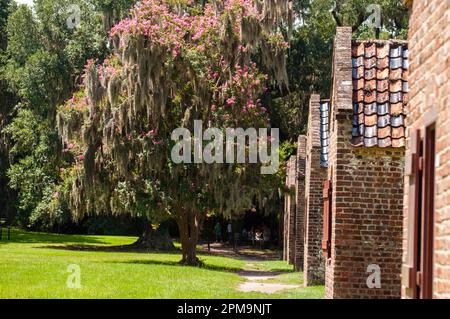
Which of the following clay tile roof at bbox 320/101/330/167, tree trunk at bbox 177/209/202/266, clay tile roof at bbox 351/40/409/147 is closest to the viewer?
clay tile roof at bbox 351/40/409/147

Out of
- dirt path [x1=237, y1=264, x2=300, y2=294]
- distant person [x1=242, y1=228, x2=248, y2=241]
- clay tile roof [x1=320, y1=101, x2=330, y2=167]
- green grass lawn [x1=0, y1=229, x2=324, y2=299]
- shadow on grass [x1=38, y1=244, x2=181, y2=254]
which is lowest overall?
distant person [x1=242, y1=228, x2=248, y2=241]

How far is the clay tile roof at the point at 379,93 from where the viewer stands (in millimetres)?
14383

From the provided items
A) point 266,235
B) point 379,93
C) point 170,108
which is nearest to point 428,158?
point 379,93

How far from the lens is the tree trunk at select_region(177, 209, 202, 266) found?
2888cm

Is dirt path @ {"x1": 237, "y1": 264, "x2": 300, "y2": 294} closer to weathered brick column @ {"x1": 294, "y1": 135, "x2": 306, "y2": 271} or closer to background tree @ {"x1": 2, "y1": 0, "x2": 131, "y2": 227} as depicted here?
weathered brick column @ {"x1": 294, "y1": 135, "x2": 306, "y2": 271}

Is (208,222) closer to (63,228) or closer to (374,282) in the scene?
(63,228)

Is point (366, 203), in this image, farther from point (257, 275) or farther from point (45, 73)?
point (45, 73)

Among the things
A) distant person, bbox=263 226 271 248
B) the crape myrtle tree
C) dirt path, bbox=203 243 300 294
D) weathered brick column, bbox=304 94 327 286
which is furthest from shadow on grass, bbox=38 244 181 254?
weathered brick column, bbox=304 94 327 286

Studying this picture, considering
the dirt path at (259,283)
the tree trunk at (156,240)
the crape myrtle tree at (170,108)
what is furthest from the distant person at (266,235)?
the crape myrtle tree at (170,108)

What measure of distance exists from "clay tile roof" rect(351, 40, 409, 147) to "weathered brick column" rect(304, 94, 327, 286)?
756 cm

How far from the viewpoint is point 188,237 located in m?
29.3

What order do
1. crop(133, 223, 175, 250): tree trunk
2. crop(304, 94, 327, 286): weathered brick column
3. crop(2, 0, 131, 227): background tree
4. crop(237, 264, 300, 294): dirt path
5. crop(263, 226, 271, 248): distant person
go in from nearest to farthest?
crop(237, 264, 300, 294): dirt path, crop(304, 94, 327, 286): weathered brick column, crop(2, 0, 131, 227): background tree, crop(133, 223, 175, 250): tree trunk, crop(263, 226, 271, 248): distant person

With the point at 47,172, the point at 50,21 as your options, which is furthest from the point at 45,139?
the point at 50,21
